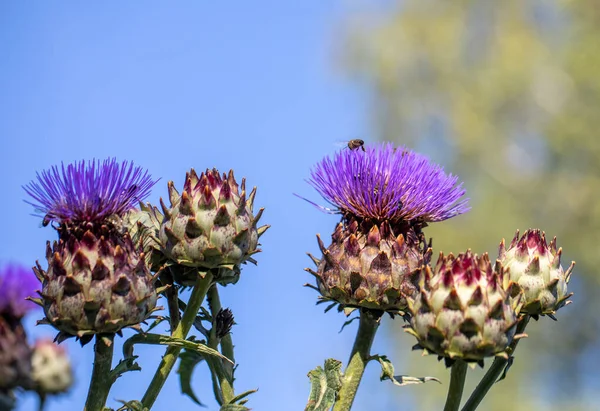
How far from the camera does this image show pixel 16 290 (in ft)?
9.14

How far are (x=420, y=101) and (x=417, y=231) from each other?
1230cm

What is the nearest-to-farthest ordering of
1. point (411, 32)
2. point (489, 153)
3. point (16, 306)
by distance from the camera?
point (16, 306) < point (489, 153) < point (411, 32)

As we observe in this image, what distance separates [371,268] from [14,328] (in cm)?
102

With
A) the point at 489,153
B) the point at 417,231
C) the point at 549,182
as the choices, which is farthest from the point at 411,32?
the point at 417,231

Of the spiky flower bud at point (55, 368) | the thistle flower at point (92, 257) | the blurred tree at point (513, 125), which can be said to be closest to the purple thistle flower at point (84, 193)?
the thistle flower at point (92, 257)

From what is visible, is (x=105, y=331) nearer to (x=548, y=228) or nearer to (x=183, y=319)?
(x=183, y=319)

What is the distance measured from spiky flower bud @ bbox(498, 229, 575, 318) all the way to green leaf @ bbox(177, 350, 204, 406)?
103 cm

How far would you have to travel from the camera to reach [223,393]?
2.75m

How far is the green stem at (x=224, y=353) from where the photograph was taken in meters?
2.75

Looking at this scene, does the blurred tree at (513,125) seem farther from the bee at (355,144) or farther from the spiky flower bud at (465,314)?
the spiky flower bud at (465,314)

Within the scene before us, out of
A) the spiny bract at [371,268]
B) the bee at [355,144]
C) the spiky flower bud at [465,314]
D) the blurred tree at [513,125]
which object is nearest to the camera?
the spiky flower bud at [465,314]

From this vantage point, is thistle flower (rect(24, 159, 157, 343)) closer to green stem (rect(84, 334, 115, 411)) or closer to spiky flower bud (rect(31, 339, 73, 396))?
green stem (rect(84, 334, 115, 411))

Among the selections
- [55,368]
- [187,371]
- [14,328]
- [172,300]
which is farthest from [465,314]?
[55,368]

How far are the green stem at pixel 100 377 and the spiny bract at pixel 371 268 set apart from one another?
661mm
